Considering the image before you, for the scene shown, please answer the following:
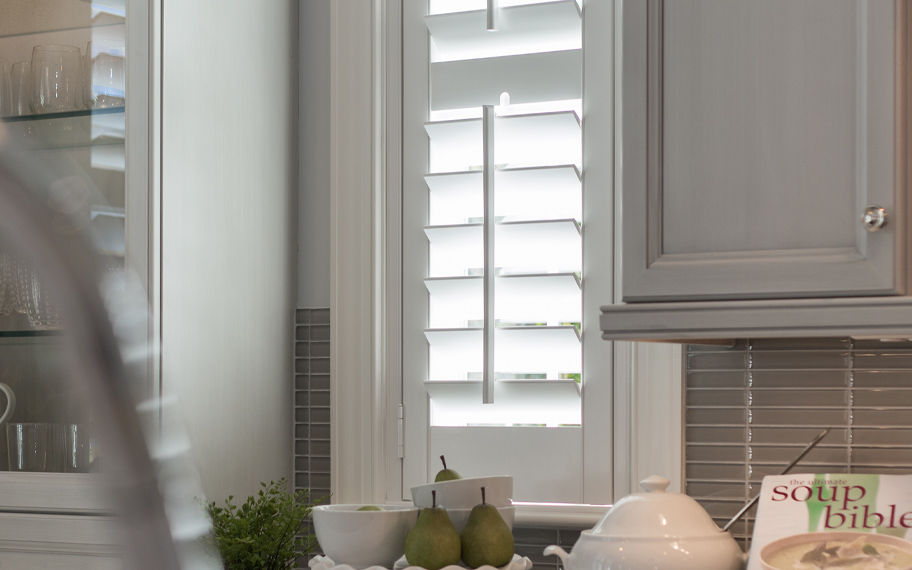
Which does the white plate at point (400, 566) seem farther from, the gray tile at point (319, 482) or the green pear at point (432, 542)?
the gray tile at point (319, 482)

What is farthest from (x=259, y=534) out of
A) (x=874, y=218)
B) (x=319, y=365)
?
(x=874, y=218)

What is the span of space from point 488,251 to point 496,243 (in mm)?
24

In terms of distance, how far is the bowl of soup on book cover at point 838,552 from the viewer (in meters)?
0.93

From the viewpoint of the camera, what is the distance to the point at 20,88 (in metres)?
1.40

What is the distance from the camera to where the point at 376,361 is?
1574 mm

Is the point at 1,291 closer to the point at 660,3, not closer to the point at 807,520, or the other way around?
the point at 660,3

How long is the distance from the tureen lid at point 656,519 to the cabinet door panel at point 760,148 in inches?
10.4

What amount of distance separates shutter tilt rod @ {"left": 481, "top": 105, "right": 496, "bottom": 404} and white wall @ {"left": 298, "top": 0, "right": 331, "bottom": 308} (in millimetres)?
378

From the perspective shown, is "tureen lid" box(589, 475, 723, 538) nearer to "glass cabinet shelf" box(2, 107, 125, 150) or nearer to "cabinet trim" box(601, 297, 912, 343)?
"cabinet trim" box(601, 297, 912, 343)

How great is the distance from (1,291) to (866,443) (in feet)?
4.70

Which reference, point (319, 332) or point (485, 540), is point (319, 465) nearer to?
point (319, 332)

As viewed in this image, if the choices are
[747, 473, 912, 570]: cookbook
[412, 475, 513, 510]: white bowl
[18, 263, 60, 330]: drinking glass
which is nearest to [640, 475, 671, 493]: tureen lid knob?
[747, 473, 912, 570]: cookbook

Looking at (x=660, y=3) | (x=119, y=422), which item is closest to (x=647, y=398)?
(x=660, y=3)

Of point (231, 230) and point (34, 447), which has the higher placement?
point (231, 230)
